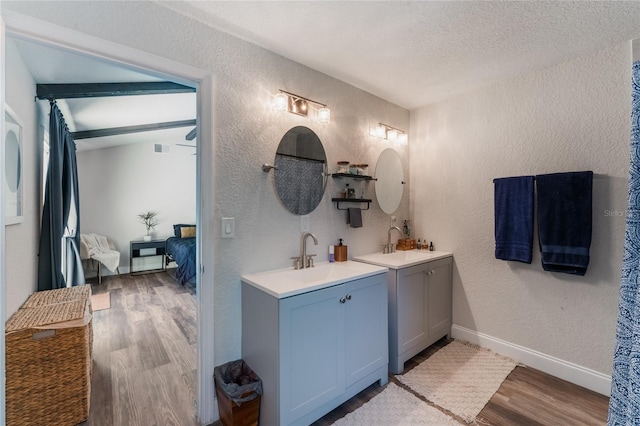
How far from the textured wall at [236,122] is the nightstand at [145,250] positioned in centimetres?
466

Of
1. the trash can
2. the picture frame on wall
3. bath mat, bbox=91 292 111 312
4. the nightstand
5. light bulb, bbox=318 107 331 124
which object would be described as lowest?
bath mat, bbox=91 292 111 312

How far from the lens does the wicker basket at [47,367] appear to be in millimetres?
1457

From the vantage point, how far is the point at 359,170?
2.50 meters

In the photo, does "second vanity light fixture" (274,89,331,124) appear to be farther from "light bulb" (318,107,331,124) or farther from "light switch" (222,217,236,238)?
"light switch" (222,217,236,238)

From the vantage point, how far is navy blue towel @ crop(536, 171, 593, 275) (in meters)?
1.95

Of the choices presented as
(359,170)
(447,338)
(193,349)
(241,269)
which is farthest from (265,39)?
(447,338)

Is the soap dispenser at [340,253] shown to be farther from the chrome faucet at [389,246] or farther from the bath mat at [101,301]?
the bath mat at [101,301]

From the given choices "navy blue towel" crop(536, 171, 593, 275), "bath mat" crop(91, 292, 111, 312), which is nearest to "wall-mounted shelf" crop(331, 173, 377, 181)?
"navy blue towel" crop(536, 171, 593, 275)

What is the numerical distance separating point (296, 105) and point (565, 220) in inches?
87.3

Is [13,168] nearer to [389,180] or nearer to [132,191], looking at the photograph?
[389,180]

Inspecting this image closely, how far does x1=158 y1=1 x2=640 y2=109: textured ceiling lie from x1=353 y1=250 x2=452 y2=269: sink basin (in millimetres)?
1614

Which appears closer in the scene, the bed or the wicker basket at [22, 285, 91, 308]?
the wicker basket at [22, 285, 91, 308]

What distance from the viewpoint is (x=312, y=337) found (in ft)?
5.23

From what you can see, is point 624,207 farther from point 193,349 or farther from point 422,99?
point 193,349
